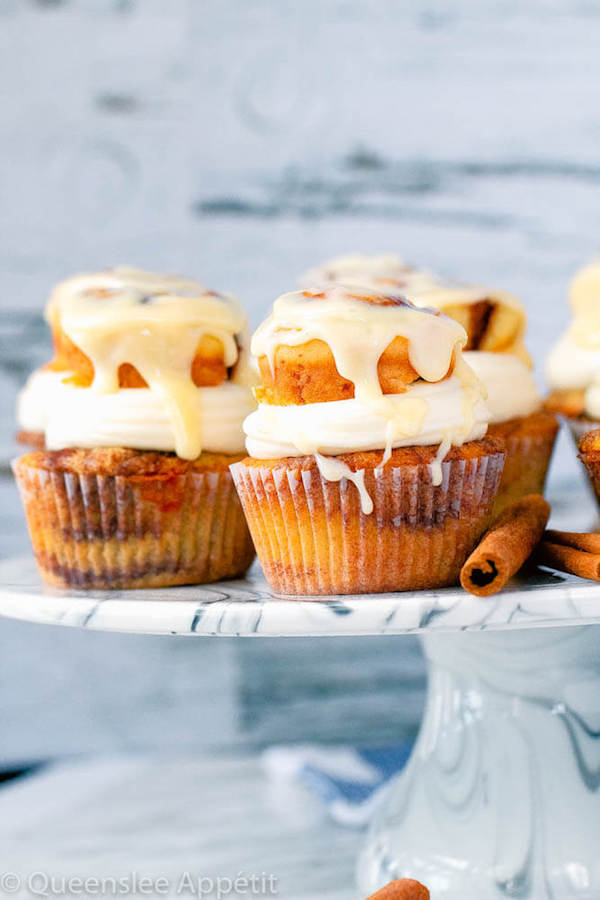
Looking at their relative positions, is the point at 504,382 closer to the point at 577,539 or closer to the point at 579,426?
the point at 579,426

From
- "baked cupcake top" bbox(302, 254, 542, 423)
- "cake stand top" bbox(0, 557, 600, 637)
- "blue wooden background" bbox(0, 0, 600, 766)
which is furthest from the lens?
"blue wooden background" bbox(0, 0, 600, 766)

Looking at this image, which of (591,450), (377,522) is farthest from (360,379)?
(591,450)

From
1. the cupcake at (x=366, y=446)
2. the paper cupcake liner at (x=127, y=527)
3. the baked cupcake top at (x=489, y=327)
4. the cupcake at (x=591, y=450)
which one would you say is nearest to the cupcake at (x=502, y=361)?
the baked cupcake top at (x=489, y=327)

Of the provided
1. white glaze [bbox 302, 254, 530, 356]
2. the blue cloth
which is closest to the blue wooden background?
the blue cloth

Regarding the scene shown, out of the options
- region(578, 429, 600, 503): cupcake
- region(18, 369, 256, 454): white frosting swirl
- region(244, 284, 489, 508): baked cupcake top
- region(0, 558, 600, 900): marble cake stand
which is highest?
region(244, 284, 489, 508): baked cupcake top

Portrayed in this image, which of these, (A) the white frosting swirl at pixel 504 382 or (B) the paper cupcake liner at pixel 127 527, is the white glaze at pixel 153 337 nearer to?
(B) the paper cupcake liner at pixel 127 527

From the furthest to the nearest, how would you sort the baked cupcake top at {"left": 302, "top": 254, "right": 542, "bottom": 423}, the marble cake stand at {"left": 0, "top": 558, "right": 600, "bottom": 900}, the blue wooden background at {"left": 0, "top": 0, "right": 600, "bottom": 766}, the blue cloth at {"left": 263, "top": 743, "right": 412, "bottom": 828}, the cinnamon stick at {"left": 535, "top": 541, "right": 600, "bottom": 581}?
the blue wooden background at {"left": 0, "top": 0, "right": 600, "bottom": 766} < the blue cloth at {"left": 263, "top": 743, "right": 412, "bottom": 828} < the baked cupcake top at {"left": 302, "top": 254, "right": 542, "bottom": 423} < the marble cake stand at {"left": 0, "top": 558, "right": 600, "bottom": 900} < the cinnamon stick at {"left": 535, "top": 541, "right": 600, "bottom": 581}

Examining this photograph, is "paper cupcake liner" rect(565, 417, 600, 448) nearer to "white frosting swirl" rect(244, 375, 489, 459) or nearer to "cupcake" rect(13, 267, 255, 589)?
"white frosting swirl" rect(244, 375, 489, 459)
